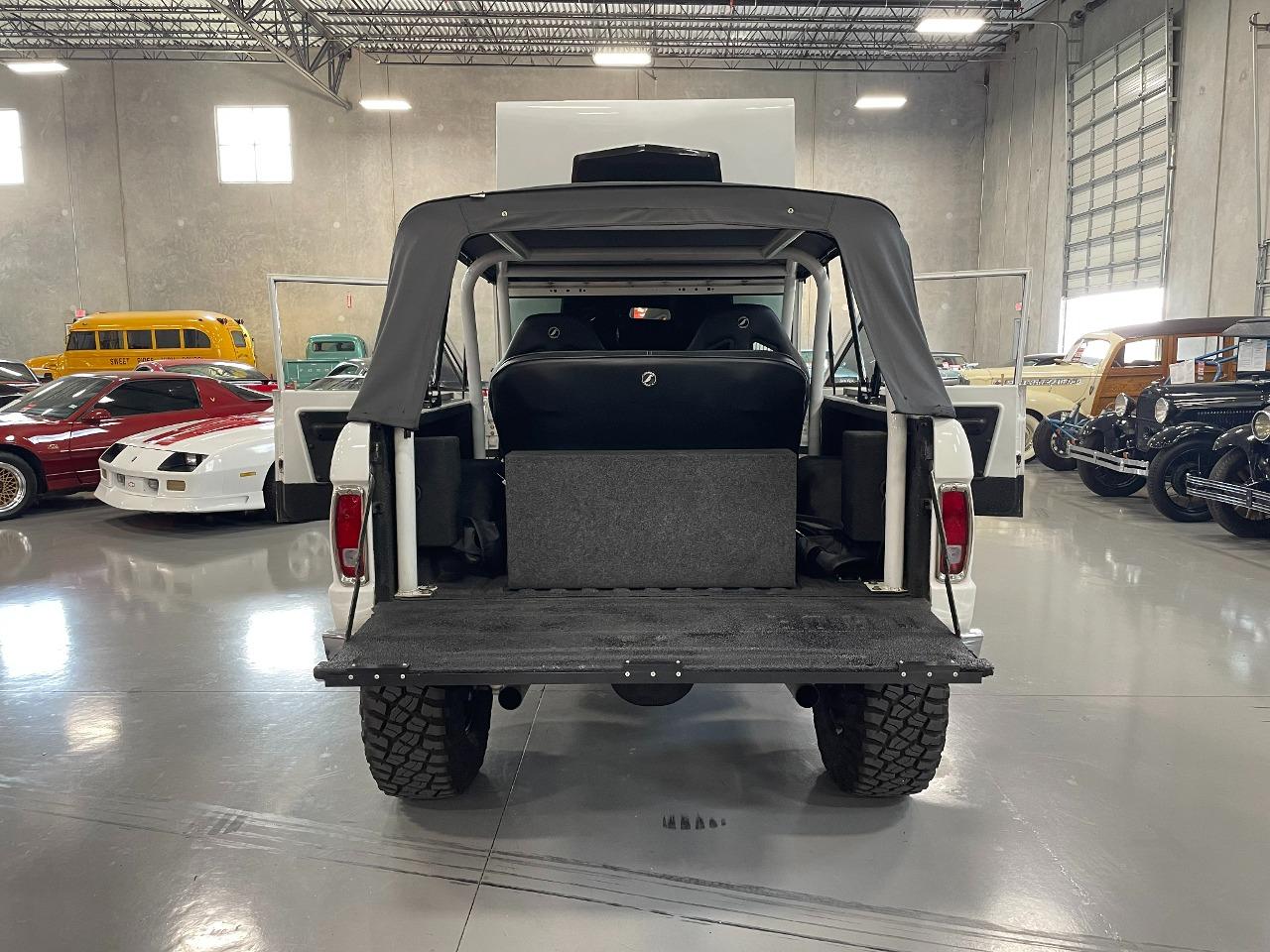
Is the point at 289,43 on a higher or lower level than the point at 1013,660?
higher

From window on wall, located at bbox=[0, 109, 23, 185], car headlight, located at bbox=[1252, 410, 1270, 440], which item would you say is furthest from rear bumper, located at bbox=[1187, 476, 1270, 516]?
window on wall, located at bbox=[0, 109, 23, 185]

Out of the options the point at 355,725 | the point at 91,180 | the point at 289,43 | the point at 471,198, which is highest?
the point at 289,43

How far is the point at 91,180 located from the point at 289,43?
20.2 ft

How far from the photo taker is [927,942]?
2047mm

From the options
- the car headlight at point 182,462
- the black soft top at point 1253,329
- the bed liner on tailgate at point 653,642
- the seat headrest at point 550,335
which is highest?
the black soft top at point 1253,329

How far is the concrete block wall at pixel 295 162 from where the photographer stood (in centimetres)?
1878

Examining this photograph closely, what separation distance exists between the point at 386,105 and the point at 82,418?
1239 centimetres

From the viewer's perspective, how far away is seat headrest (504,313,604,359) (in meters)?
3.67

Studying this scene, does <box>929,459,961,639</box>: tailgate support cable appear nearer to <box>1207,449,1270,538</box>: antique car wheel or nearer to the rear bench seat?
the rear bench seat

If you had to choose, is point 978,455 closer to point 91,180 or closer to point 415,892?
point 415,892

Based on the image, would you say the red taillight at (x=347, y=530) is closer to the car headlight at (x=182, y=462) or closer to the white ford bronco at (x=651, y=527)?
the white ford bronco at (x=651, y=527)

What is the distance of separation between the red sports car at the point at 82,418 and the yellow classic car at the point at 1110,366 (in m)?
9.16

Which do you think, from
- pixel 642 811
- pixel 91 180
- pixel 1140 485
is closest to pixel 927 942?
pixel 642 811

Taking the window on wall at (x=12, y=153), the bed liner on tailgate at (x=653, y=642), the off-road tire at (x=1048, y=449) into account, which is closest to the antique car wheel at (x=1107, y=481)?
the off-road tire at (x=1048, y=449)
